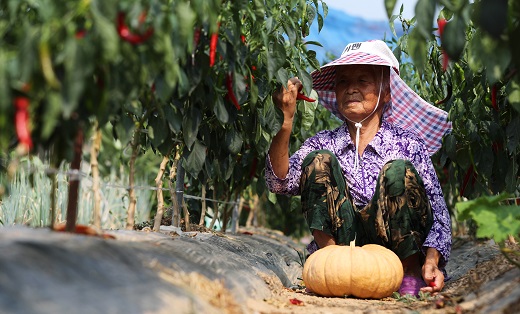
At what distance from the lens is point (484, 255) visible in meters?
4.04

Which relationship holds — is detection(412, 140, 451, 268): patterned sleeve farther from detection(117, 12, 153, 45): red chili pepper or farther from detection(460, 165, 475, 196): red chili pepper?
detection(117, 12, 153, 45): red chili pepper

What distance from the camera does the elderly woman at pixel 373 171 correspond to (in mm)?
3342

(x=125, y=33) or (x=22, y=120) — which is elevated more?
(x=125, y=33)

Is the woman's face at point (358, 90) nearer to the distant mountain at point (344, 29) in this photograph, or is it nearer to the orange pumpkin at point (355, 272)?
the orange pumpkin at point (355, 272)

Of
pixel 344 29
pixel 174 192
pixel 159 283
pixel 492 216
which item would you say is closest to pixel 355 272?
pixel 492 216

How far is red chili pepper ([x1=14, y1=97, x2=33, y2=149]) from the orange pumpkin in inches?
65.2

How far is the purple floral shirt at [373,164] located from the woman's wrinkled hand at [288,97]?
0.28 m

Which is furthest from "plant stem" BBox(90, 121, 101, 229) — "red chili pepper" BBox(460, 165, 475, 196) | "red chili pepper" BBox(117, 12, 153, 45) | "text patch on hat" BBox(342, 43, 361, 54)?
"red chili pepper" BBox(460, 165, 475, 196)

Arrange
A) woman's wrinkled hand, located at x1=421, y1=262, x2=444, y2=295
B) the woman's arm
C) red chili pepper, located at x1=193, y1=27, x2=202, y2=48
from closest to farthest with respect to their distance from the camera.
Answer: red chili pepper, located at x1=193, y1=27, x2=202, y2=48 < woman's wrinkled hand, located at x1=421, y1=262, x2=444, y2=295 < the woman's arm

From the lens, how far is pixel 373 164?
364cm

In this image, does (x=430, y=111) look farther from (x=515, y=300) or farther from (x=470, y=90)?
(x=515, y=300)

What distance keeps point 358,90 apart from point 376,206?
67cm

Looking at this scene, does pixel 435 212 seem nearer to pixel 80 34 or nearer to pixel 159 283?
pixel 159 283

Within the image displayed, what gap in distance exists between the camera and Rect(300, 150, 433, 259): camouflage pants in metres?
3.31
